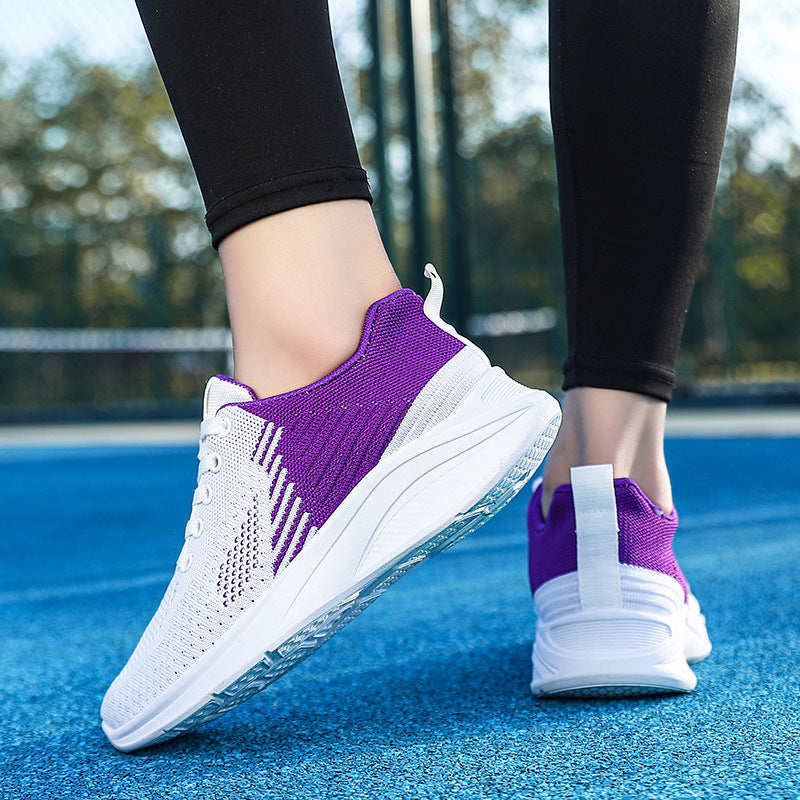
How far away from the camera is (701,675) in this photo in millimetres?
699

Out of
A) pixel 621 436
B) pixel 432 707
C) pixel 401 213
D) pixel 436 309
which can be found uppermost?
pixel 436 309

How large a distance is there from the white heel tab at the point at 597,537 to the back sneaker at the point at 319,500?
0.22ft

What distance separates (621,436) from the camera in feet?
2.35

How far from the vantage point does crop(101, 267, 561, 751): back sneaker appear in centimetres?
58

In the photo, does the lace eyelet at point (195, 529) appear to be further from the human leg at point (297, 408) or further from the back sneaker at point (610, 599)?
the back sneaker at point (610, 599)

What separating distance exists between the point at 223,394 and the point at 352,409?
8cm

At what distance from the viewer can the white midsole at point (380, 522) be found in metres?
0.57

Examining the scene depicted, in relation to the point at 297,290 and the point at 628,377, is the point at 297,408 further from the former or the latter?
the point at 628,377

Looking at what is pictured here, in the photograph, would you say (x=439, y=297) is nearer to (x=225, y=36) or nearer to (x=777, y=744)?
(x=225, y=36)

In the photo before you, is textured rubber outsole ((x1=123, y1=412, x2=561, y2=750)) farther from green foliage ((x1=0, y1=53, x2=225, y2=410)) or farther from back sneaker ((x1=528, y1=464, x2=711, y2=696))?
green foliage ((x1=0, y1=53, x2=225, y2=410))

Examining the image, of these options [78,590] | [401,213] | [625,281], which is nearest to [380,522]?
[625,281]

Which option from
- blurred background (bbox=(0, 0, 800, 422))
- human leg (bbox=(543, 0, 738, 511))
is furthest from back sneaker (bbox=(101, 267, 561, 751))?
blurred background (bbox=(0, 0, 800, 422))

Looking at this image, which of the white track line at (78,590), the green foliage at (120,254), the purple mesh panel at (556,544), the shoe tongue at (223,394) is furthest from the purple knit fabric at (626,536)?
the green foliage at (120,254)

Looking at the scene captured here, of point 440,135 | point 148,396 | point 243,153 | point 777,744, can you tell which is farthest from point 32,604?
point 148,396
